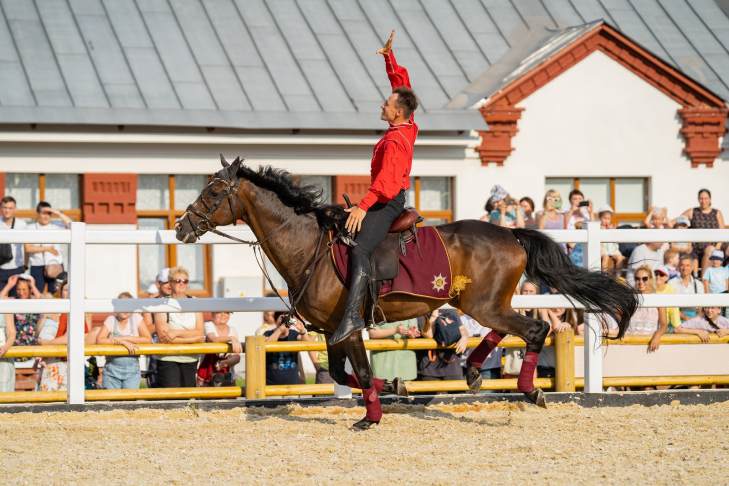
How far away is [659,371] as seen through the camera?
11.1 m

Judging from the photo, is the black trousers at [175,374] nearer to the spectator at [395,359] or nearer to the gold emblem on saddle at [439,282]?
the spectator at [395,359]

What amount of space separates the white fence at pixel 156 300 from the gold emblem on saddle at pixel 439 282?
51.8 inches

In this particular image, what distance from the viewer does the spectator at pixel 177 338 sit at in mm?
10711

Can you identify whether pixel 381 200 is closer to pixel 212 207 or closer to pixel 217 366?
pixel 212 207

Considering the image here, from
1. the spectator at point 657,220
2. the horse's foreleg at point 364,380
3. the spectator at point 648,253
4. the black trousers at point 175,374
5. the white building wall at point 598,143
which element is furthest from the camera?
the white building wall at point 598,143

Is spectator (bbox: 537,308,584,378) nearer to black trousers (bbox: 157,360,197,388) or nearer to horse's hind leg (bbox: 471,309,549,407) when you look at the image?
horse's hind leg (bbox: 471,309,549,407)

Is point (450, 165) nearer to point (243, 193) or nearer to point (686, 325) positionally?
point (686, 325)

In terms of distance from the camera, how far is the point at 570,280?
31.9ft

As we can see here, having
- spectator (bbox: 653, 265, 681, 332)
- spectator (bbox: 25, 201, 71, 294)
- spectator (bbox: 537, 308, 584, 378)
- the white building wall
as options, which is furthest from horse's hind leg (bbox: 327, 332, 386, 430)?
the white building wall

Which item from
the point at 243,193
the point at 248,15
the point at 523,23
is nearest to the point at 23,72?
the point at 248,15

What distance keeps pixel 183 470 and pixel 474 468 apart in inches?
70.2

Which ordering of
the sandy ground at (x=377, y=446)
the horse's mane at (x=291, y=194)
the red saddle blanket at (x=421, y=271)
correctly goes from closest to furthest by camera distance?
the sandy ground at (x=377, y=446), the red saddle blanket at (x=421, y=271), the horse's mane at (x=291, y=194)

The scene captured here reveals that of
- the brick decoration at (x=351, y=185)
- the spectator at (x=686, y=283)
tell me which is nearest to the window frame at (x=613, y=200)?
the brick decoration at (x=351, y=185)

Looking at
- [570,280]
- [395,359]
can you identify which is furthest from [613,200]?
[570,280]
